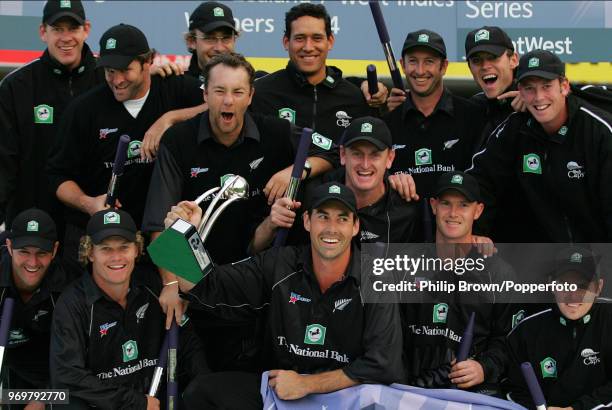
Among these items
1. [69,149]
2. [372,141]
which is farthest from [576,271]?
[69,149]

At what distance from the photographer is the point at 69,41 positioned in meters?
7.25

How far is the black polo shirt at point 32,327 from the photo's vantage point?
6.56 metres

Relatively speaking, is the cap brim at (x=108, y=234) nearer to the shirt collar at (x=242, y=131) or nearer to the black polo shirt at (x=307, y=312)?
the black polo shirt at (x=307, y=312)

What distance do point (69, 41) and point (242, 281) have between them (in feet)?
7.00

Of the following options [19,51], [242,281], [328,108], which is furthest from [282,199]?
[19,51]

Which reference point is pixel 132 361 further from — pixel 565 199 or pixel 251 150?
pixel 565 199

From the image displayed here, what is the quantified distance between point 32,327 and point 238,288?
129cm

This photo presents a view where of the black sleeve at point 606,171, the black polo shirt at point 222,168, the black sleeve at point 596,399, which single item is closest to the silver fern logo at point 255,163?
the black polo shirt at point 222,168

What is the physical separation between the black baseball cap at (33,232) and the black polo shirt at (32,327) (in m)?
0.16

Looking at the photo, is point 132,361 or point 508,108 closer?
point 132,361

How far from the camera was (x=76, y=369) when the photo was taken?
6098mm

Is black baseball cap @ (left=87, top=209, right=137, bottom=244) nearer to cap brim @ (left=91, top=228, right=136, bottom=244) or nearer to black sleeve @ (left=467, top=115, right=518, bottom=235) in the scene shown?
cap brim @ (left=91, top=228, right=136, bottom=244)

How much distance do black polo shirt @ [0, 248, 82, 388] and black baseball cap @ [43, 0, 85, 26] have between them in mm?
1588

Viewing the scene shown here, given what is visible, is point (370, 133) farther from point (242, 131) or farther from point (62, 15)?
point (62, 15)
